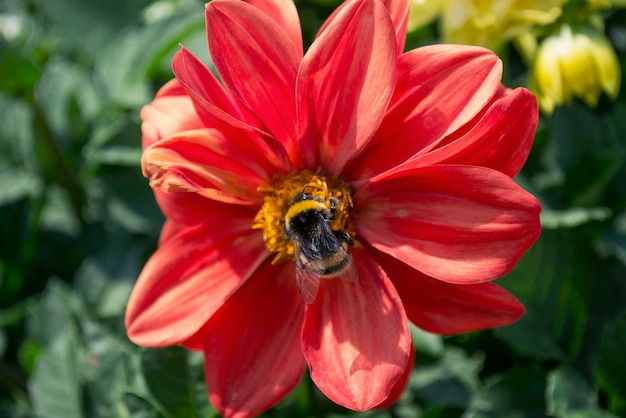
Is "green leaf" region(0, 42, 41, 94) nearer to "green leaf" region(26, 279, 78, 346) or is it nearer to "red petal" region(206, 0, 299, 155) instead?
"green leaf" region(26, 279, 78, 346)

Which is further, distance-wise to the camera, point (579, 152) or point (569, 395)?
point (579, 152)

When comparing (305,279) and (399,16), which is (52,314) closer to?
(305,279)

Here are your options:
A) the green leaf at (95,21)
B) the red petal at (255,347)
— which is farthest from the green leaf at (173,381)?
the green leaf at (95,21)

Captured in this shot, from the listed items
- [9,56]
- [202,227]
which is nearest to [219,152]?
[202,227]

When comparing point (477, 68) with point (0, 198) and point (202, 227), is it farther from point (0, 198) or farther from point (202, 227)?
point (0, 198)

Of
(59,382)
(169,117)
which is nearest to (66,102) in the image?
(59,382)

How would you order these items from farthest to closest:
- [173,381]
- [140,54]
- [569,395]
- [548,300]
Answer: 1. [140,54]
2. [548,300]
3. [569,395]
4. [173,381]
